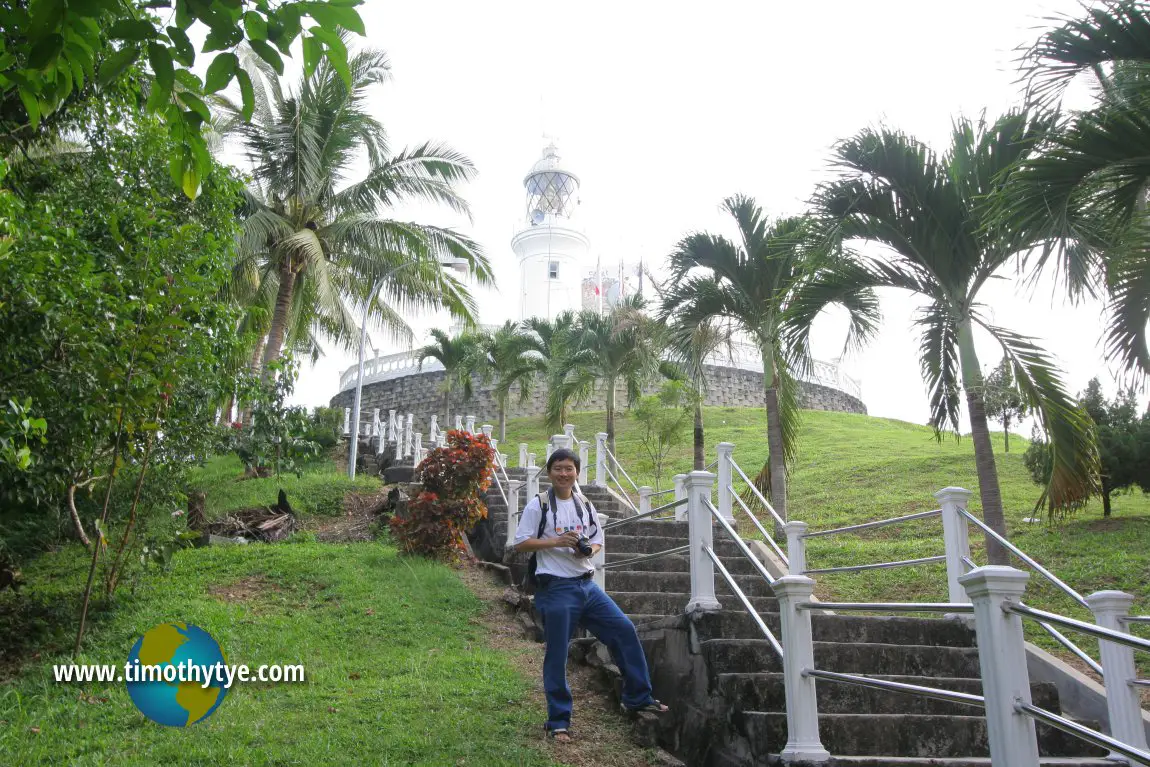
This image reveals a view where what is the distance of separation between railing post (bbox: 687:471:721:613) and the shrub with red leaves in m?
5.12

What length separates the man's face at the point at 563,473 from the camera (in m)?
5.37

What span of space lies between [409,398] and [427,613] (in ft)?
88.5

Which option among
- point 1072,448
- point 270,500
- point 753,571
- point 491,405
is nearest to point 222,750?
point 753,571

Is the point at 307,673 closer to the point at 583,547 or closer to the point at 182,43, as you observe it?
the point at 583,547

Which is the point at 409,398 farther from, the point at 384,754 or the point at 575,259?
the point at 384,754

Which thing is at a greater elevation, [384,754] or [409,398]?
[409,398]

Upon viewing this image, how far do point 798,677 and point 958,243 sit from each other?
5.43m

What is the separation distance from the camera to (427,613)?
859 cm

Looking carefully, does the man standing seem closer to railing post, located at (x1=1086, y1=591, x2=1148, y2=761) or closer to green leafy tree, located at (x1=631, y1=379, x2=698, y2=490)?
railing post, located at (x1=1086, y1=591, x2=1148, y2=761)

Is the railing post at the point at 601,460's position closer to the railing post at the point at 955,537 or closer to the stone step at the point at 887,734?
the railing post at the point at 955,537

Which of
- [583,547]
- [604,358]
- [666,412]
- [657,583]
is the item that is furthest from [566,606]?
[604,358]

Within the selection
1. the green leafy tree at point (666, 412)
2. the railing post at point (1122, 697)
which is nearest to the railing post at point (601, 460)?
the green leafy tree at point (666, 412)

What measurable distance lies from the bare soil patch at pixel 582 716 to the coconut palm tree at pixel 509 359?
15.4 metres

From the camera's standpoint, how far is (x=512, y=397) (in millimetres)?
34312
